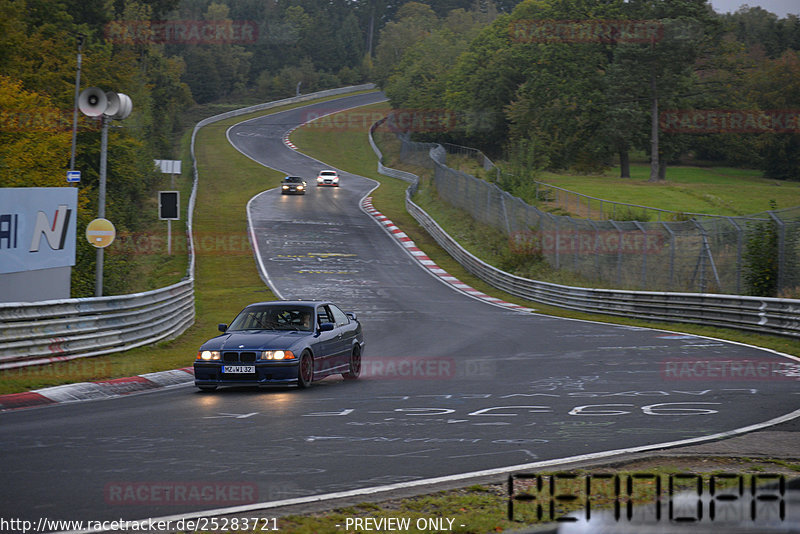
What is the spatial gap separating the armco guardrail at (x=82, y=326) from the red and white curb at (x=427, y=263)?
14.8 meters

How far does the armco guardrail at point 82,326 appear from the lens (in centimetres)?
1410

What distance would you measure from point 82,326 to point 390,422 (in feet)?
26.8

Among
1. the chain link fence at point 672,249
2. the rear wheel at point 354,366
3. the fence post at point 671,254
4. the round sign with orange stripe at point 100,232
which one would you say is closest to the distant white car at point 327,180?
the chain link fence at point 672,249

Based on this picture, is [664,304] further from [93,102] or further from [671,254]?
[93,102]

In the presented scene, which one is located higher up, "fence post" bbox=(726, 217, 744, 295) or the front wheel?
"fence post" bbox=(726, 217, 744, 295)

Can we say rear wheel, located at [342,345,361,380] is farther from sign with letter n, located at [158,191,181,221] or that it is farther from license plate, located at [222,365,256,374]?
sign with letter n, located at [158,191,181,221]

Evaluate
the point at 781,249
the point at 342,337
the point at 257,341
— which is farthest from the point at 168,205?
the point at 257,341

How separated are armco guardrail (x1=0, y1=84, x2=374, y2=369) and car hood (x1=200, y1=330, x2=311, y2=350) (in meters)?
3.11

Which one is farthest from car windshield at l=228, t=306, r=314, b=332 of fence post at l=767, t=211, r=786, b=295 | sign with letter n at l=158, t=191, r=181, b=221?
sign with letter n at l=158, t=191, r=181, b=221

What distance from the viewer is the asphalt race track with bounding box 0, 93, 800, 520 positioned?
22.9 feet

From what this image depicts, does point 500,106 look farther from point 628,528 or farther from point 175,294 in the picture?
point 628,528

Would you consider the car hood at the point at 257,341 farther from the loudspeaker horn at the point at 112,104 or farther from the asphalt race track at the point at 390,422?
the loudspeaker horn at the point at 112,104

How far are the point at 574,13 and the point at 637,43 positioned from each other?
35.4 ft

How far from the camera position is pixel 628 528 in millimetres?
3281
